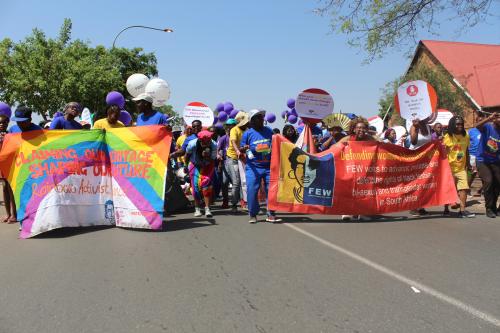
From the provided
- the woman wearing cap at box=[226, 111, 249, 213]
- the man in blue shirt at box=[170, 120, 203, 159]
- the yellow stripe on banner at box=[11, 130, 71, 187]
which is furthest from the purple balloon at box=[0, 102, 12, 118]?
the woman wearing cap at box=[226, 111, 249, 213]

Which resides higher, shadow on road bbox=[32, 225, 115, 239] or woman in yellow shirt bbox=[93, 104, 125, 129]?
woman in yellow shirt bbox=[93, 104, 125, 129]

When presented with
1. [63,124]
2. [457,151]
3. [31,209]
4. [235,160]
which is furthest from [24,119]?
[457,151]

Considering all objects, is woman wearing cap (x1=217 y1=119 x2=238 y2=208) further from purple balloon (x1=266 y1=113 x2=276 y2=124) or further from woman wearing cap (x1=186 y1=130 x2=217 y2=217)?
purple balloon (x1=266 y1=113 x2=276 y2=124)

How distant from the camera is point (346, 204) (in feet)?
25.3

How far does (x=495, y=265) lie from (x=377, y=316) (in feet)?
7.13

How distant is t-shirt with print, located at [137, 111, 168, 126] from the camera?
7.52 metres

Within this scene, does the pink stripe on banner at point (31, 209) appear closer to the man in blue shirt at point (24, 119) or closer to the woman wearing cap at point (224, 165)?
the man in blue shirt at point (24, 119)

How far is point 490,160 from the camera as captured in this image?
8281 mm

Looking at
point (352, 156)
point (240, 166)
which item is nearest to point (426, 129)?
point (352, 156)

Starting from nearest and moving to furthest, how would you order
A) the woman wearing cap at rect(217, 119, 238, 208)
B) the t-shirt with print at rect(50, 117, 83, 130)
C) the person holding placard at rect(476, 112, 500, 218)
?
1. the t-shirt with print at rect(50, 117, 83, 130)
2. the person holding placard at rect(476, 112, 500, 218)
3. the woman wearing cap at rect(217, 119, 238, 208)

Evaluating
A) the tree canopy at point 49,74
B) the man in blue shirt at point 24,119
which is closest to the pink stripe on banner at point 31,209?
the man in blue shirt at point 24,119

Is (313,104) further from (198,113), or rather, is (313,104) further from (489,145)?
(198,113)

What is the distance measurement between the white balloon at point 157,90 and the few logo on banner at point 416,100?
426 cm

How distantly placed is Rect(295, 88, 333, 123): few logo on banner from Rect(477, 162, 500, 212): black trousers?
3037 millimetres
